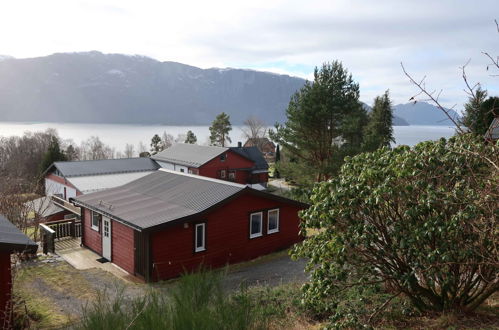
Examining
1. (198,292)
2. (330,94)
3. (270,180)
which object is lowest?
(270,180)

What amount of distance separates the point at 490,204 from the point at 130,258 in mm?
13849

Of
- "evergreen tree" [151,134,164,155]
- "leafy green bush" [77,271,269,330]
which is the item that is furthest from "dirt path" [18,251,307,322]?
"evergreen tree" [151,134,164,155]

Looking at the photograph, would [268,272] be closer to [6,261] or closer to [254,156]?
[6,261]

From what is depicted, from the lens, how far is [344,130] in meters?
27.1

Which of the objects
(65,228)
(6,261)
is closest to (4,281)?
(6,261)

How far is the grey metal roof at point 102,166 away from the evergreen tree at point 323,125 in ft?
62.0

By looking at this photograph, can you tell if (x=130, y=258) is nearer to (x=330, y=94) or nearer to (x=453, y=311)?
(x=453, y=311)

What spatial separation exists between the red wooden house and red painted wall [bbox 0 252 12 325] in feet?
18.3

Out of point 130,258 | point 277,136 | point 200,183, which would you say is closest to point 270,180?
point 277,136

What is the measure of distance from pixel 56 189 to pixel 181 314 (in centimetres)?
3891

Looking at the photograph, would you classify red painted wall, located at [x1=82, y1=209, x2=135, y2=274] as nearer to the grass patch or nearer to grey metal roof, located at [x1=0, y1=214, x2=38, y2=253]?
the grass patch

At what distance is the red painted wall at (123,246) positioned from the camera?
15.8 metres

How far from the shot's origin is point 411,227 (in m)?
6.65

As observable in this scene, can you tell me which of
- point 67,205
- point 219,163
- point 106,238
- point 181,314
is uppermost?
point 181,314
